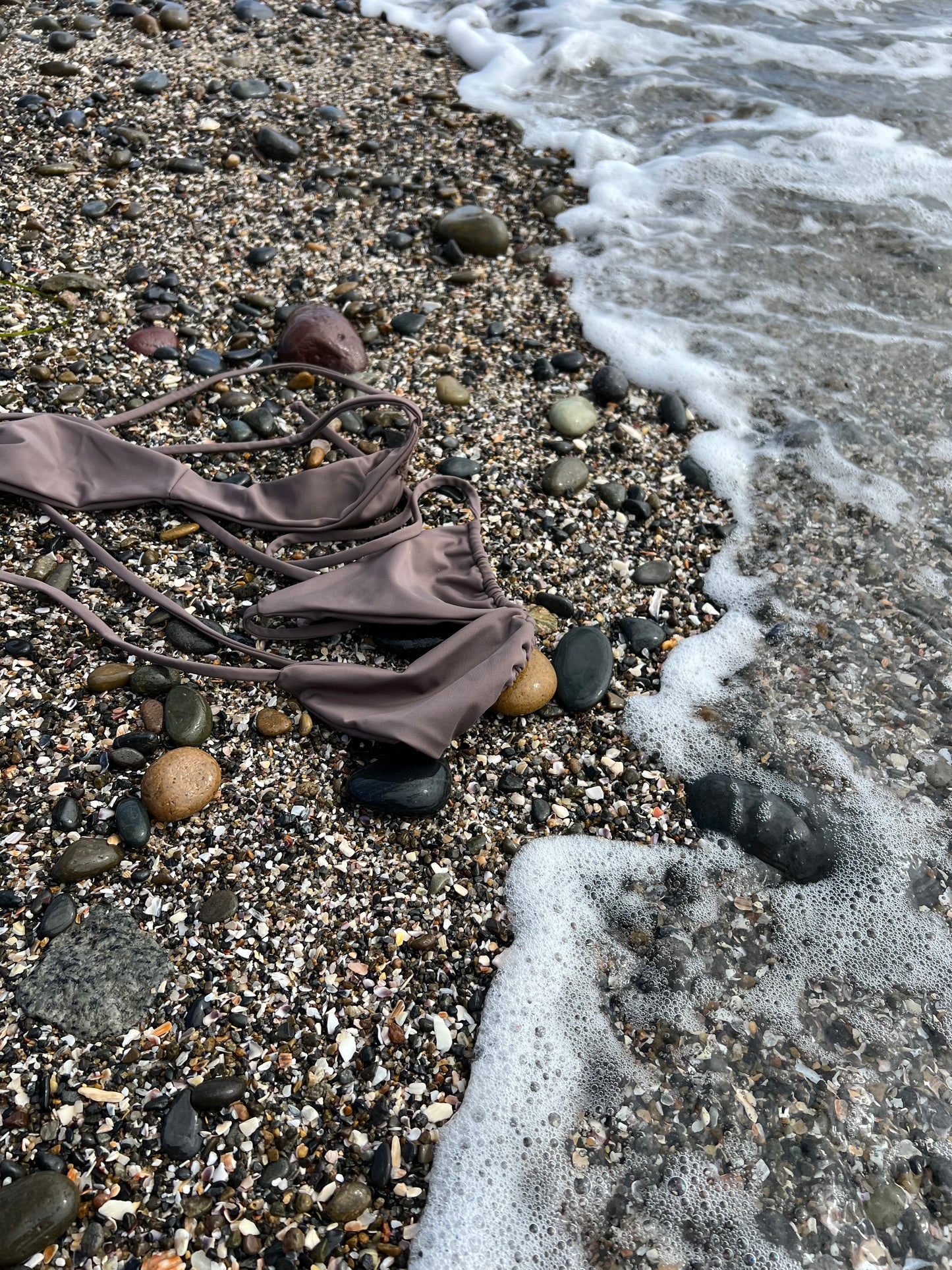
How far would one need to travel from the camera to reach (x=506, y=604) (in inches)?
110

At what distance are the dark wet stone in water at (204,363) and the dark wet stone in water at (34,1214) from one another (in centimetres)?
294

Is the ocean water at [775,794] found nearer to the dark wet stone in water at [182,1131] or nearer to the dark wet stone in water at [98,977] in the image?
the dark wet stone in water at [182,1131]

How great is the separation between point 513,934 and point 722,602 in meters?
1.51

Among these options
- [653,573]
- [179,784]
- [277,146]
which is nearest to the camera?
[179,784]

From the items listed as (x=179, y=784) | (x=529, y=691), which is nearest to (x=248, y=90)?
(x=529, y=691)

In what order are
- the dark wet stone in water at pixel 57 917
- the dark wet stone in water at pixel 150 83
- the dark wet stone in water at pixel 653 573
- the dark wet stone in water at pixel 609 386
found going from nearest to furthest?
the dark wet stone in water at pixel 57 917, the dark wet stone in water at pixel 653 573, the dark wet stone in water at pixel 609 386, the dark wet stone in water at pixel 150 83

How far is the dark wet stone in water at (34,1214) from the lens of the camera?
1.77m

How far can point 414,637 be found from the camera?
2855 millimetres

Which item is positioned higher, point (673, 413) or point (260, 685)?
point (673, 413)

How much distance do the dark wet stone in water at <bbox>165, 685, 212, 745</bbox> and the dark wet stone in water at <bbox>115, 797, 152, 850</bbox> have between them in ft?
0.79

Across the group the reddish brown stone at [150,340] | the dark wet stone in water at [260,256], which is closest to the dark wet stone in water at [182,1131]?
the reddish brown stone at [150,340]

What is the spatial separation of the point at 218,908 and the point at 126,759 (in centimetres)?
54

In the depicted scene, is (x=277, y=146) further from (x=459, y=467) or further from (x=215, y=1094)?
(x=215, y=1094)

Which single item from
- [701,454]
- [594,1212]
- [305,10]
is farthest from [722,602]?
[305,10]
